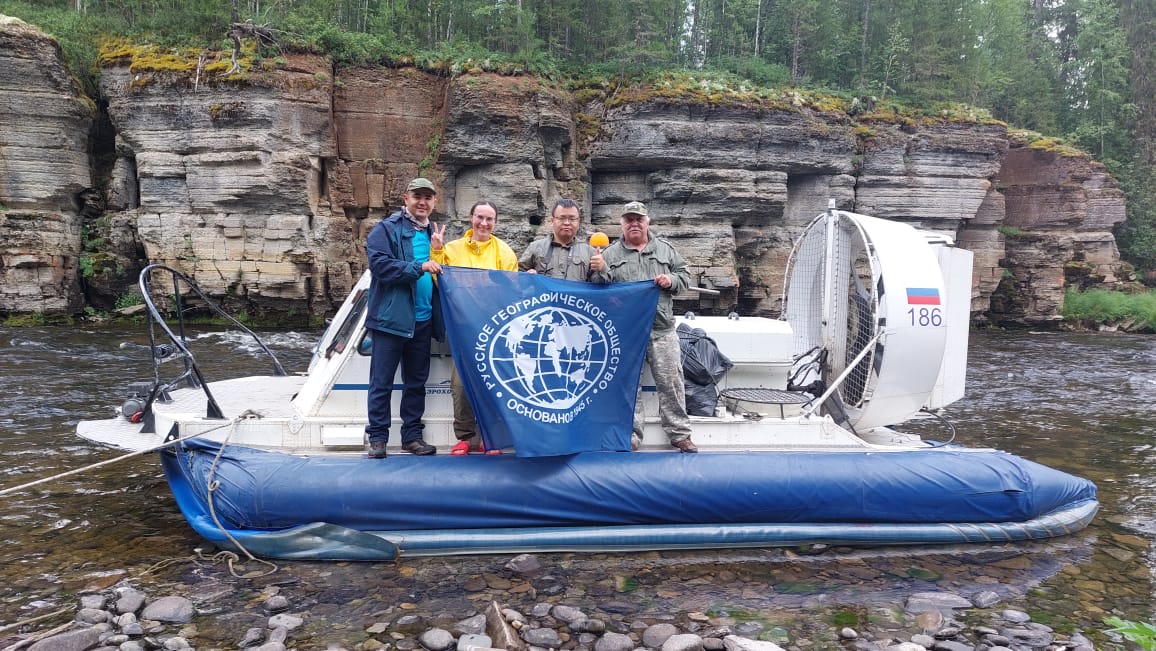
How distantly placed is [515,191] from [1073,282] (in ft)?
74.2

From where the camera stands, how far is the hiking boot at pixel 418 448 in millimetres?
4902

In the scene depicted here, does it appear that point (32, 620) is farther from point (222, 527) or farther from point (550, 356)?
point (550, 356)

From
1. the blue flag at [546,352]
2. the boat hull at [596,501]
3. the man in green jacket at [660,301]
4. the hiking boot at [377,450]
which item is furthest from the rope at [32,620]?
the man in green jacket at [660,301]

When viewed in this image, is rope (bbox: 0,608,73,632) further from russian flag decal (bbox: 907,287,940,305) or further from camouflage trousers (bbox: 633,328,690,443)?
russian flag decal (bbox: 907,287,940,305)

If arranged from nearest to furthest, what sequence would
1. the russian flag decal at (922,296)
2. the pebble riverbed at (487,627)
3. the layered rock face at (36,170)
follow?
the pebble riverbed at (487,627) < the russian flag decal at (922,296) < the layered rock face at (36,170)

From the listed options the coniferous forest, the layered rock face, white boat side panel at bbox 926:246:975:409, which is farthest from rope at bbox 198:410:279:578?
the coniferous forest

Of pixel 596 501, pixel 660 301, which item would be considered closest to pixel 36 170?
pixel 660 301

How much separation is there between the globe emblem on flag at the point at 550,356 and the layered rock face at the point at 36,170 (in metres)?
19.2

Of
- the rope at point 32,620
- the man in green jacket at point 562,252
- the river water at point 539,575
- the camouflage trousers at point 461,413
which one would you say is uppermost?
the man in green jacket at point 562,252

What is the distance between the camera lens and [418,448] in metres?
4.91

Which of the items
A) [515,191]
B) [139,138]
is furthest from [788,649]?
[139,138]

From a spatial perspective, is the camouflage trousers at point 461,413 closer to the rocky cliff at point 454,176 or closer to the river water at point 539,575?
the river water at point 539,575

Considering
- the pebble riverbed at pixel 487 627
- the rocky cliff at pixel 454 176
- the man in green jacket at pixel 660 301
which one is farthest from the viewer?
the rocky cliff at pixel 454 176

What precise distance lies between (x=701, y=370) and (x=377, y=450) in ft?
8.51
